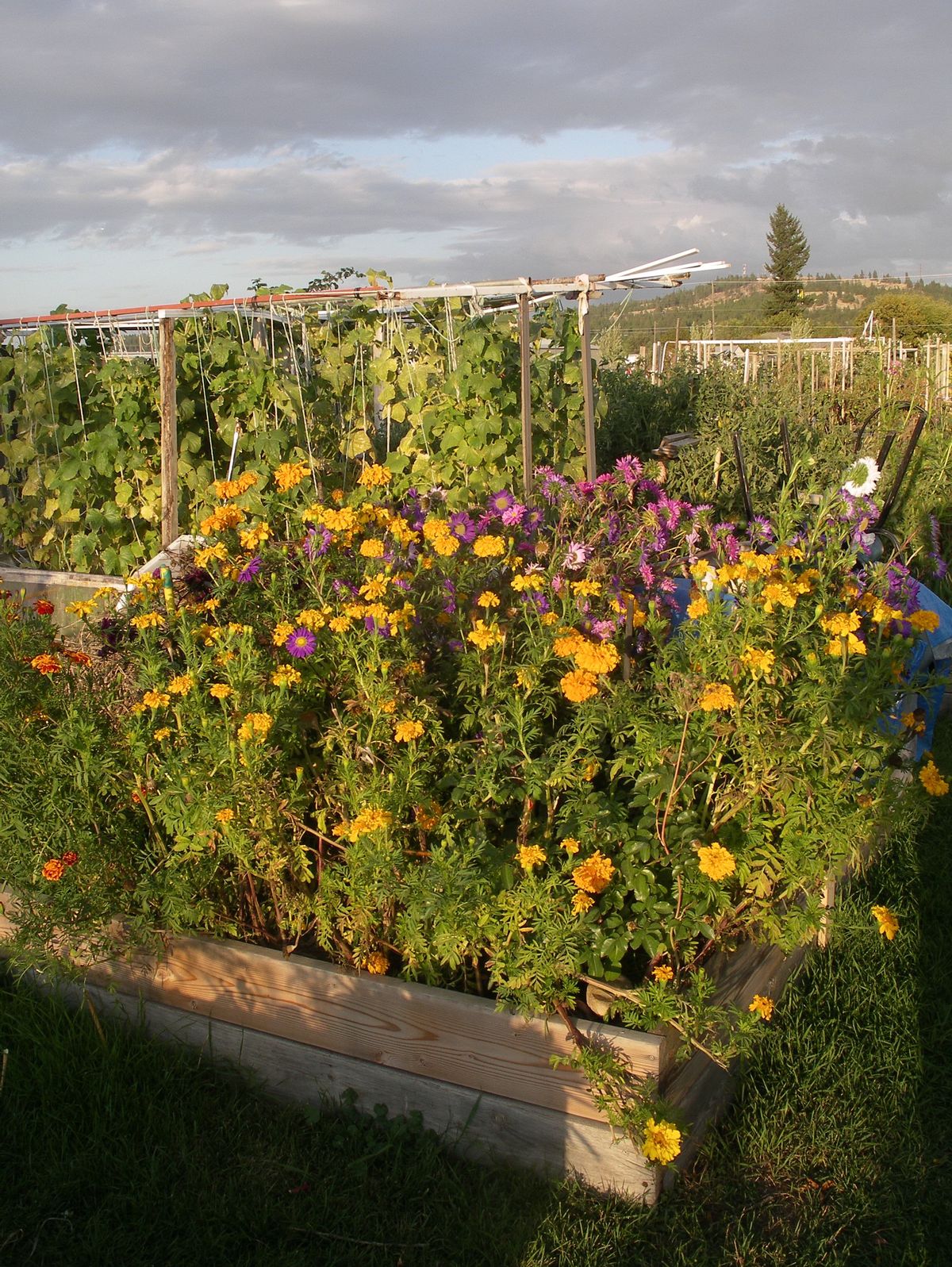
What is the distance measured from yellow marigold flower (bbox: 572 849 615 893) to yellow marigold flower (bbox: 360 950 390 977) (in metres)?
0.50

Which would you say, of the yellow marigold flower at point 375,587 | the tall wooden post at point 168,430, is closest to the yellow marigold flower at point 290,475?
the yellow marigold flower at point 375,587

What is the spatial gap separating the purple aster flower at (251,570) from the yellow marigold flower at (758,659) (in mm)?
1203

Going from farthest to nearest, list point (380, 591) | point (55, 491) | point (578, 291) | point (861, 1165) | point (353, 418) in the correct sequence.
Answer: point (55, 491), point (353, 418), point (578, 291), point (380, 591), point (861, 1165)

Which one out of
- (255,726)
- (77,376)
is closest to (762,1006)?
(255,726)

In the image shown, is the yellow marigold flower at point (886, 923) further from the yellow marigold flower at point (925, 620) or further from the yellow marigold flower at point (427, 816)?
the yellow marigold flower at point (427, 816)

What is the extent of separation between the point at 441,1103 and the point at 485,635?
960 mm

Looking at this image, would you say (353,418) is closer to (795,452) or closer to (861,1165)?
(795,452)

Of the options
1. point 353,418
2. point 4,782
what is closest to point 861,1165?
point 4,782

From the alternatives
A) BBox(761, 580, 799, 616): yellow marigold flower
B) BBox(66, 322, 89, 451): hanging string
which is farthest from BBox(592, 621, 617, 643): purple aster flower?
BBox(66, 322, 89, 451): hanging string

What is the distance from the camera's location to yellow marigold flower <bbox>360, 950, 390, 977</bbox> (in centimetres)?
215

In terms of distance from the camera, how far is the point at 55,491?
679 centimetres

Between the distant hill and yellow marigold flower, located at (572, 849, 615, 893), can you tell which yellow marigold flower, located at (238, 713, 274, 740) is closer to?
yellow marigold flower, located at (572, 849, 615, 893)

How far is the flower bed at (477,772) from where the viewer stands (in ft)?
6.45

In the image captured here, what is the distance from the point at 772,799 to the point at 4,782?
1709 mm
